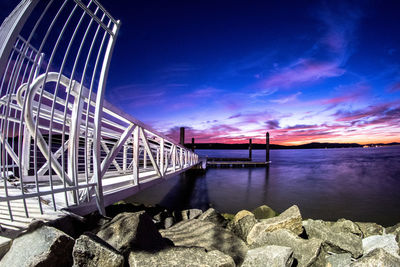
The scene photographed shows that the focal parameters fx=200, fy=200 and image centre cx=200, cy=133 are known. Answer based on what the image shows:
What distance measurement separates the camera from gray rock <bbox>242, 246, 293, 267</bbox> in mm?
1948

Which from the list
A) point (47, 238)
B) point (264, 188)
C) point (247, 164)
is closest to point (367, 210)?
point (264, 188)

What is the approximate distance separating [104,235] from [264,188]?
17340 mm

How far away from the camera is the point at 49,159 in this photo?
6.59 feet

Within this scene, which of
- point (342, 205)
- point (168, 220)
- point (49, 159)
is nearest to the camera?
point (49, 159)

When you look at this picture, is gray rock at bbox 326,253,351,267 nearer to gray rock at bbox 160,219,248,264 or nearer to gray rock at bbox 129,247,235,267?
gray rock at bbox 160,219,248,264

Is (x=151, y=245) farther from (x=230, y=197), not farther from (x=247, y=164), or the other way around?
(x=247, y=164)

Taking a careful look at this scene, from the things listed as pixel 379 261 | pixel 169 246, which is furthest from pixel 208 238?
pixel 379 261

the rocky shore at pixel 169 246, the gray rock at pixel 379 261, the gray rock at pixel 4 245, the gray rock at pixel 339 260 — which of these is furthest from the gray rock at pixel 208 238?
the gray rock at pixel 4 245

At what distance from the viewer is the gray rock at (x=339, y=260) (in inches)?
98.3

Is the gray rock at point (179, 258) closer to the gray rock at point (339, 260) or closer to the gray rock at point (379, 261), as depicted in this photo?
the gray rock at point (379, 261)

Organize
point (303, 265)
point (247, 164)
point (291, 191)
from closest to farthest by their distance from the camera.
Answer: point (303, 265), point (291, 191), point (247, 164)

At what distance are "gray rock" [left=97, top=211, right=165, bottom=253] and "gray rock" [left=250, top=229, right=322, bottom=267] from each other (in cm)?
157

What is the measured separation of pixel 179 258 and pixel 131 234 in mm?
493

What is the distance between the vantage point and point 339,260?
2.58 meters
